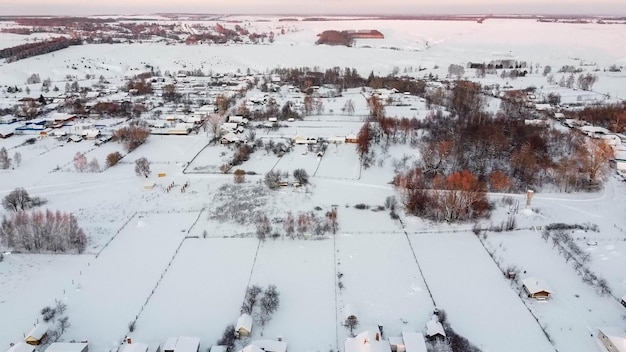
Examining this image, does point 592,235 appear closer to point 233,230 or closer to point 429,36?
point 233,230

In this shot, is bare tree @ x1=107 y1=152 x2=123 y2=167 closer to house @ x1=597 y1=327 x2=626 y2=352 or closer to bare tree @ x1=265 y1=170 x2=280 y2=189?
bare tree @ x1=265 y1=170 x2=280 y2=189

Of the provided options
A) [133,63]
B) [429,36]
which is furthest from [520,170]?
[429,36]

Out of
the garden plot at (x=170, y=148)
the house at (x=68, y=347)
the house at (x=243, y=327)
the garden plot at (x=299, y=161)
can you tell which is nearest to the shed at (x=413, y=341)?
the house at (x=243, y=327)

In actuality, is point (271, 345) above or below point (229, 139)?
below

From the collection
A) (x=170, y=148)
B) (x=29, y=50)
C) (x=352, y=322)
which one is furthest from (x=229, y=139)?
(x=29, y=50)

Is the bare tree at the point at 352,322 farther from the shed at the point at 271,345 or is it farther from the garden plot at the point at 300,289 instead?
the shed at the point at 271,345

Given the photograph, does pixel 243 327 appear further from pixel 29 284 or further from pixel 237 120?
pixel 237 120

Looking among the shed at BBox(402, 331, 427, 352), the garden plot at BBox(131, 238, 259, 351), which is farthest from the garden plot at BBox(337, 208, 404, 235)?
the shed at BBox(402, 331, 427, 352)
